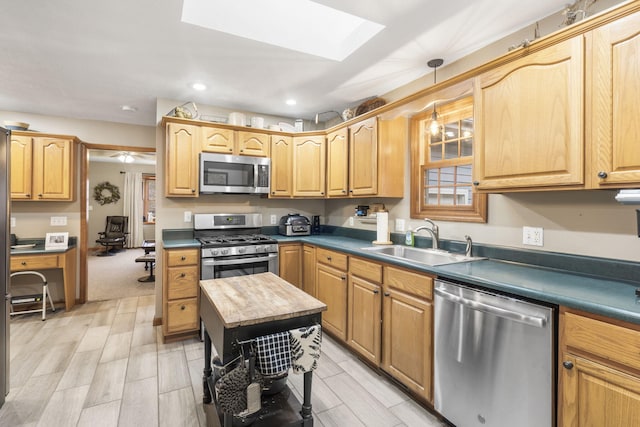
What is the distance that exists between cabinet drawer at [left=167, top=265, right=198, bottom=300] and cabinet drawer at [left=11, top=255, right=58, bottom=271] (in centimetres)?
182

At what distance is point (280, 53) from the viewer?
8.09ft

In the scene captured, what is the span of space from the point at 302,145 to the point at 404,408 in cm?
289

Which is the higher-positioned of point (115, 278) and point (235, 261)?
point (235, 261)

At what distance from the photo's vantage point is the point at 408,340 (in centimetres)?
212

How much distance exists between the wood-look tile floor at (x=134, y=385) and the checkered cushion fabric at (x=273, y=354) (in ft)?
2.54

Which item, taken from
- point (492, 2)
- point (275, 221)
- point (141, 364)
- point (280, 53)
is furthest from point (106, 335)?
point (492, 2)

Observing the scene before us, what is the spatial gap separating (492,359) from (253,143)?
3083 mm

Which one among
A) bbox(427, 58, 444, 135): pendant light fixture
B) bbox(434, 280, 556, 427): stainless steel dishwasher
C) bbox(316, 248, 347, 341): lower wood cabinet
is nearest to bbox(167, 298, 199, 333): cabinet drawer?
bbox(316, 248, 347, 341): lower wood cabinet

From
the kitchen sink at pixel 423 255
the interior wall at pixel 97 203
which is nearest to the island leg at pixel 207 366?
the kitchen sink at pixel 423 255

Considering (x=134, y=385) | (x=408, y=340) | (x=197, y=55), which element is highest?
(x=197, y=55)

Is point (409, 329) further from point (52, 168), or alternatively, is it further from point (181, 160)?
point (52, 168)

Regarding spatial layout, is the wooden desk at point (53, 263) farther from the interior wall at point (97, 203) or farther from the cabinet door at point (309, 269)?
the interior wall at point (97, 203)

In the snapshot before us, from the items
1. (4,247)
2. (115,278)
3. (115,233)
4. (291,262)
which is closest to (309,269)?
(291,262)

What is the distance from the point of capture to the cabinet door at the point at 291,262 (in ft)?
11.3
